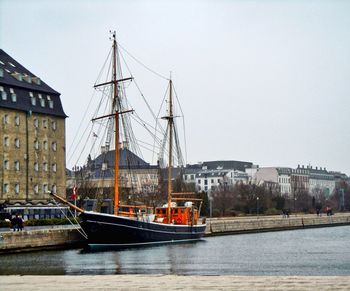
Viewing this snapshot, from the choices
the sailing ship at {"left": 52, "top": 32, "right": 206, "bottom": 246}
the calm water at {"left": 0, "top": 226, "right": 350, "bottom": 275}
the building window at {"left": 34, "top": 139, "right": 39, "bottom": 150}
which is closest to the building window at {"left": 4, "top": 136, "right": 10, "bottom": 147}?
the building window at {"left": 34, "top": 139, "right": 39, "bottom": 150}

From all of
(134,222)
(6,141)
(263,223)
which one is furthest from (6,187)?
(263,223)

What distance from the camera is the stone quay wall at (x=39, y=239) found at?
52.2m

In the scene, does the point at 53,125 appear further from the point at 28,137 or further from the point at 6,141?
the point at 6,141

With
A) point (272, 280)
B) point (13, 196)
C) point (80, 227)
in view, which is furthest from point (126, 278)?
point (13, 196)

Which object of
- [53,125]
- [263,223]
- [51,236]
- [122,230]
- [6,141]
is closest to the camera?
[51,236]

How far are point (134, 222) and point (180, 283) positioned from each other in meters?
44.6

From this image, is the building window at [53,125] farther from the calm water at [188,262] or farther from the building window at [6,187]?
the calm water at [188,262]

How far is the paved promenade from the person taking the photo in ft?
68.6

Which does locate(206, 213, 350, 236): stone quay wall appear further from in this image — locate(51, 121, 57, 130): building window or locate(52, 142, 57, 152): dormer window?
locate(51, 121, 57, 130): building window

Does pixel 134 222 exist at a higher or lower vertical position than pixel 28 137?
lower

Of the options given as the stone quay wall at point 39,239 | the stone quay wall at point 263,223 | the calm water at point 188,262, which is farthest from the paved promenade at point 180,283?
the stone quay wall at point 263,223

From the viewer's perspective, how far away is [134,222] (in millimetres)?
66750

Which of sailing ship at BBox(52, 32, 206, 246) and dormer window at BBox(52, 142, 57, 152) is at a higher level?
dormer window at BBox(52, 142, 57, 152)

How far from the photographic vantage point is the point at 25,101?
92125 millimetres
